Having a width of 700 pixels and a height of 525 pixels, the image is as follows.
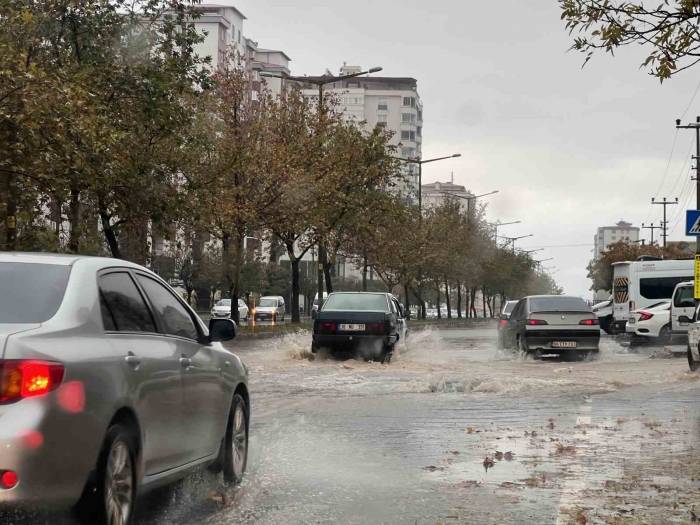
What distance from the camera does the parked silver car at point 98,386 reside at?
5148mm

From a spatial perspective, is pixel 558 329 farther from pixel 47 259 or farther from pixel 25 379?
pixel 25 379

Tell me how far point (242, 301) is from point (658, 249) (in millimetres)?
51933

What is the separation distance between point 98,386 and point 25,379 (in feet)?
1.64

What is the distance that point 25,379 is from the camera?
17.0 ft

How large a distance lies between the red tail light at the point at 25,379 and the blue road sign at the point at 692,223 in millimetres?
24133

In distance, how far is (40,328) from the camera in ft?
18.0

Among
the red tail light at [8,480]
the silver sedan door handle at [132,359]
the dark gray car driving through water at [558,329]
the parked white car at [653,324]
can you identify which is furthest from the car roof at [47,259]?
the parked white car at [653,324]

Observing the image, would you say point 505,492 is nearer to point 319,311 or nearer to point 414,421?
point 414,421

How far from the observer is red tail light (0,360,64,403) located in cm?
513

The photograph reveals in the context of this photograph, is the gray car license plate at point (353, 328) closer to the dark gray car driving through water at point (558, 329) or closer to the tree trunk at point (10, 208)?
the dark gray car driving through water at point (558, 329)

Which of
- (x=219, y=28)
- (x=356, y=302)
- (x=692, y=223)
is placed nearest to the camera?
(x=356, y=302)

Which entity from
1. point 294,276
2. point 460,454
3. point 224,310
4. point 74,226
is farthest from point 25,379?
point 224,310

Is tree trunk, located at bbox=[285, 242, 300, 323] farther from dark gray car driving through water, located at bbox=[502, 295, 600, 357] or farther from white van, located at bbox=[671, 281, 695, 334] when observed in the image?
dark gray car driving through water, located at bbox=[502, 295, 600, 357]

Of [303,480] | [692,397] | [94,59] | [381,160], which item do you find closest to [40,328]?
[303,480]
